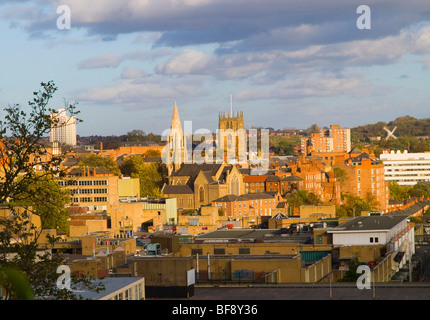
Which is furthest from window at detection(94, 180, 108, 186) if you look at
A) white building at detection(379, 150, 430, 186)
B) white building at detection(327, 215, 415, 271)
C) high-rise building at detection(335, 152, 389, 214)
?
white building at detection(379, 150, 430, 186)

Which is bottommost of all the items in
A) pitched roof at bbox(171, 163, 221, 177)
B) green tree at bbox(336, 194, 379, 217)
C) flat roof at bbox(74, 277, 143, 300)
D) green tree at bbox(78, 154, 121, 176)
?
green tree at bbox(336, 194, 379, 217)

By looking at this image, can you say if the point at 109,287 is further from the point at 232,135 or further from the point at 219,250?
the point at 232,135

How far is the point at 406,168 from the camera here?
17738 centimetres

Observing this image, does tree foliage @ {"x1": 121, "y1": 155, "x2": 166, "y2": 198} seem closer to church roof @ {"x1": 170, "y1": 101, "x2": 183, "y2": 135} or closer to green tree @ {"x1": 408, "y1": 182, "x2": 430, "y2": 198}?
church roof @ {"x1": 170, "y1": 101, "x2": 183, "y2": 135}

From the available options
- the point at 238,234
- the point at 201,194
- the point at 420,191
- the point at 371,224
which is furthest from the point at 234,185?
the point at 371,224

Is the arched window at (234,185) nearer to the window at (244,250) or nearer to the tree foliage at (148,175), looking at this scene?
the tree foliage at (148,175)

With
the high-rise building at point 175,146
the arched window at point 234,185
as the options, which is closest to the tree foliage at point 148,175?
the high-rise building at point 175,146

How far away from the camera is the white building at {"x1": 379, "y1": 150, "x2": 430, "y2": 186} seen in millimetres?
175625

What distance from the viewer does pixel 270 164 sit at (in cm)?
13862

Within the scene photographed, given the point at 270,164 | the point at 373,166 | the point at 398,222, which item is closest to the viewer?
the point at 398,222

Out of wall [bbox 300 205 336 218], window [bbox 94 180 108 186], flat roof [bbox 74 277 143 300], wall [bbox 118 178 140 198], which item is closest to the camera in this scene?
flat roof [bbox 74 277 143 300]
